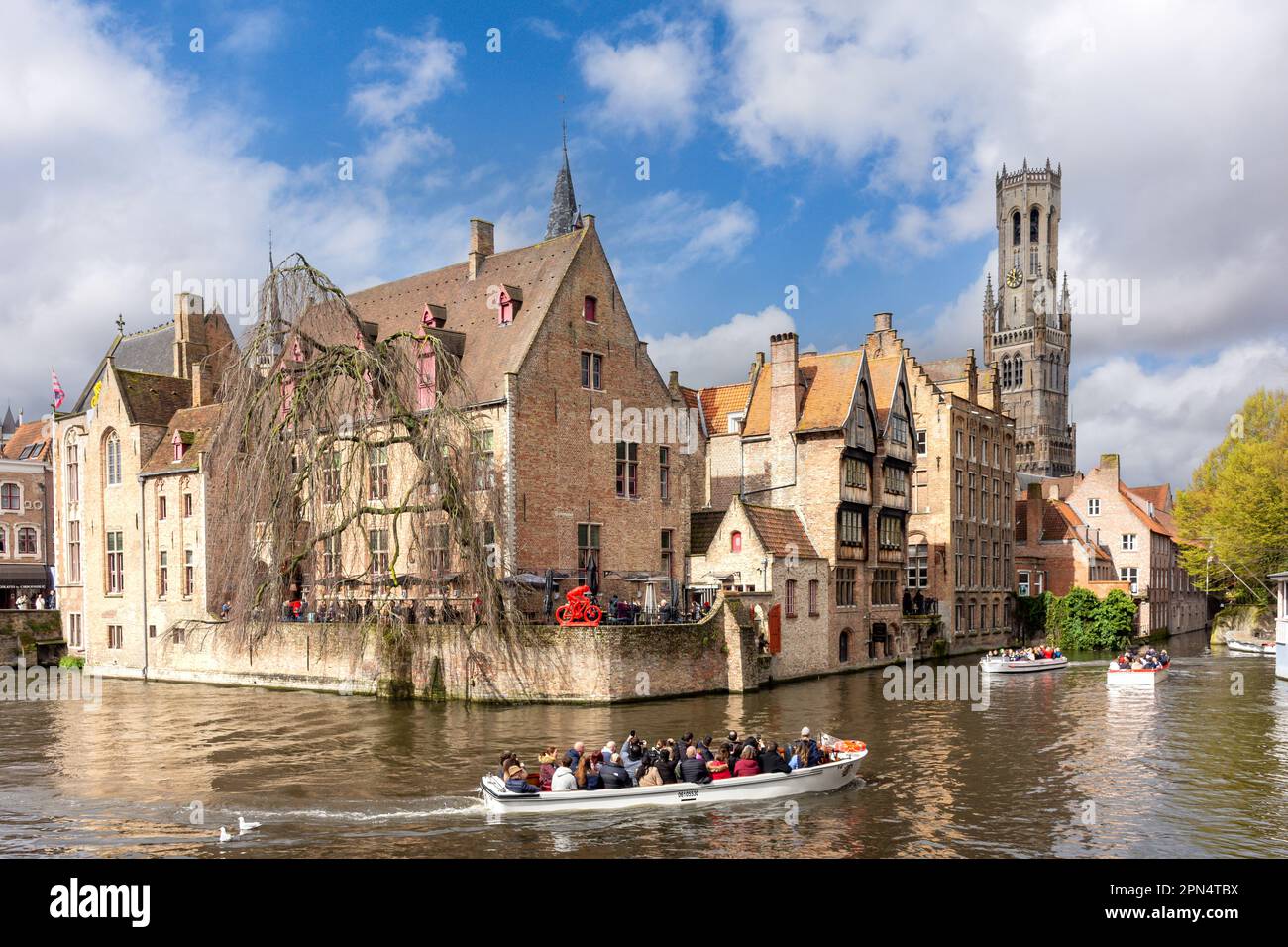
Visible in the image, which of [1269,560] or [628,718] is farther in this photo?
[1269,560]

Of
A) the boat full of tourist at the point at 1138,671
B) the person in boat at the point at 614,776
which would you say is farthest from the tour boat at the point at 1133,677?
the person in boat at the point at 614,776

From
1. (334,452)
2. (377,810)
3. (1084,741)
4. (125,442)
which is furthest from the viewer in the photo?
(125,442)

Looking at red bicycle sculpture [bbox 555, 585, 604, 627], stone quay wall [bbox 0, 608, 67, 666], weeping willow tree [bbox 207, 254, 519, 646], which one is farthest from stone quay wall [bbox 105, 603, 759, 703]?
stone quay wall [bbox 0, 608, 67, 666]

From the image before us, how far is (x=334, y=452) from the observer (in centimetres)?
3284

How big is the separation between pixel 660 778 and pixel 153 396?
36.7m

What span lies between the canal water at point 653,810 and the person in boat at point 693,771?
2.18 feet

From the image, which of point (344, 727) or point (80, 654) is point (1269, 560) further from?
point (80, 654)

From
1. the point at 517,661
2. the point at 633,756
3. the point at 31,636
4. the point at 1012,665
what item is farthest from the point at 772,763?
the point at 31,636

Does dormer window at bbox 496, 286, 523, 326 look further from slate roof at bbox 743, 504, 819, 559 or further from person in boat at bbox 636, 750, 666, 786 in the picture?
person in boat at bbox 636, 750, 666, 786

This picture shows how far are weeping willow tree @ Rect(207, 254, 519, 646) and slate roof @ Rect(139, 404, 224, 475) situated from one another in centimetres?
1386

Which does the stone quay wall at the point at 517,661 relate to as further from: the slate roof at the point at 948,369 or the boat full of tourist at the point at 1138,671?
the slate roof at the point at 948,369

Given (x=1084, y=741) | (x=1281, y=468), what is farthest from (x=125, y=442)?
(x=1281, y=468)

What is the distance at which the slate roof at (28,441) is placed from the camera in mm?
69562
